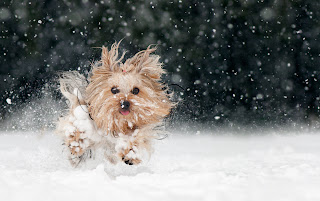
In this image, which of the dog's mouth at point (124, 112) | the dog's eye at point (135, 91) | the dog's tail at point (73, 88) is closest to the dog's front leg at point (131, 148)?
the dog's mouth at point (124, 112)

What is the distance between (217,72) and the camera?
30.7 ft

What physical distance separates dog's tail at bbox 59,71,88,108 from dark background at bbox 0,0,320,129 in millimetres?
4663

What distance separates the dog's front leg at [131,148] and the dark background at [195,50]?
530 centimetres

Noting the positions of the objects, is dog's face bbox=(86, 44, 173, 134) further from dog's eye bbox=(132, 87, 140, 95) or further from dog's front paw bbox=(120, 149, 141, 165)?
dog's front paw bbox=(120, 149, 141, 165)

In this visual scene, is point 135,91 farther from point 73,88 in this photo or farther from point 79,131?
point 73,88

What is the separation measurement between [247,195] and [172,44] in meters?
6.84

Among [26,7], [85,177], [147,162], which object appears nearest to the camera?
[85,177]

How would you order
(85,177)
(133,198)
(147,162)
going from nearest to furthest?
(133,198) < (85,177) < (147,162)

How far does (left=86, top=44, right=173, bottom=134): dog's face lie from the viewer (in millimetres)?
3660

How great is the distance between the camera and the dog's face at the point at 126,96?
3.66 metres

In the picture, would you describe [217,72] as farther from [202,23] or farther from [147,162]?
[147,162]

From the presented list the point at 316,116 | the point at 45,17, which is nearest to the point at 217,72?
the point at 316,116

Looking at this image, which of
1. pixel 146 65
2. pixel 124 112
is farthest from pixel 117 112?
pixel 146 65

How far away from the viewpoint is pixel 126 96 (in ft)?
11.9
